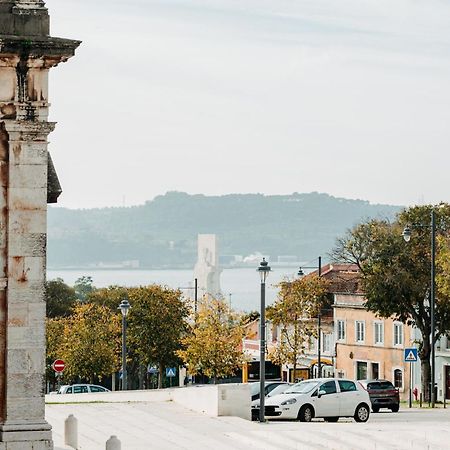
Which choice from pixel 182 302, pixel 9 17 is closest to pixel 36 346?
pixel 9 17

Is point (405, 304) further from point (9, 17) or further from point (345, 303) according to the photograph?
point (9, 17)

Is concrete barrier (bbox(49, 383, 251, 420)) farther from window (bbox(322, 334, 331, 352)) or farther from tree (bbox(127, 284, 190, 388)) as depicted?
window (bbox(322, 334, 331, 352))

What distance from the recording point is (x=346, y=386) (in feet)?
138

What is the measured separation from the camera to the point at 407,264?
224 ft

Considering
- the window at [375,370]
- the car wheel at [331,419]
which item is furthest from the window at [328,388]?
the window at [375,370]

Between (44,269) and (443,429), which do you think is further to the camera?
(443,429)

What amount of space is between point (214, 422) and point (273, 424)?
1.96 m

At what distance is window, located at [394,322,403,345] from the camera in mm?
81938

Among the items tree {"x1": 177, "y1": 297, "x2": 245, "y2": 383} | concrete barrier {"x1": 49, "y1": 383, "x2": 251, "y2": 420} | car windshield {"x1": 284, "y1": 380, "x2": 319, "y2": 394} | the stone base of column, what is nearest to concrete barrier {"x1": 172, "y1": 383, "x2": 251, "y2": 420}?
concrete barrier {"x1": 49, "y1": 383, "x2": 251, "y2": 420}

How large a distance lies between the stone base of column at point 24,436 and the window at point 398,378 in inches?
2313

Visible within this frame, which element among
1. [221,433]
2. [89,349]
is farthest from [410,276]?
[221,433]

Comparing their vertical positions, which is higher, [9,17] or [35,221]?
[9,17]

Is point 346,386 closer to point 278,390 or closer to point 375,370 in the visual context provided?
point 278,390

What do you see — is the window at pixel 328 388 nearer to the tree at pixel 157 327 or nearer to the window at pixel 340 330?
the tree at pixel 157 327
